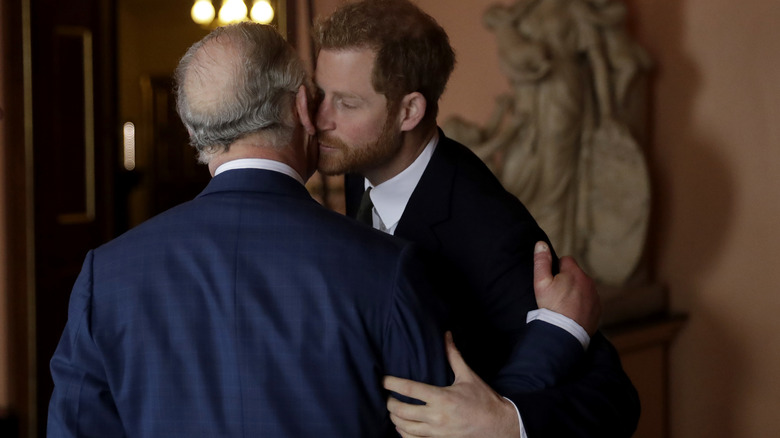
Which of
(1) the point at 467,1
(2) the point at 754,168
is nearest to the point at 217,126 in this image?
(2) the point at 754,168

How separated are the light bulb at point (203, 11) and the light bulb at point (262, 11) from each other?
273 mm

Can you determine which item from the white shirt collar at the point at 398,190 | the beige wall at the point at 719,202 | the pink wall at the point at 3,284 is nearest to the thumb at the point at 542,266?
the white shirt collar at the point at 398,190

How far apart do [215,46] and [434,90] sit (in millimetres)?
576

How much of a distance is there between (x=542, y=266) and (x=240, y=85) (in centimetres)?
66

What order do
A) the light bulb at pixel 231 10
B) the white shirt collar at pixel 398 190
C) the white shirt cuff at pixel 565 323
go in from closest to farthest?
the white shirt cuff at pixel 565 323 < the white shirt collar at pixel 398 190 < the light bulb at pixel 231 10

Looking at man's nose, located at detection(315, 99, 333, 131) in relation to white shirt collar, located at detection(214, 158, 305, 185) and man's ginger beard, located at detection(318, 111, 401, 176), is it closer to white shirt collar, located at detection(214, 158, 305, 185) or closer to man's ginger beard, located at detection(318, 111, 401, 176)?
man's ginger beard, located at detection(318, 111, 401, 176)

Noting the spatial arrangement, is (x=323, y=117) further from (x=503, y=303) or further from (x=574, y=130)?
(x=574, y=130)

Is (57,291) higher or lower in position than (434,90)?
lower

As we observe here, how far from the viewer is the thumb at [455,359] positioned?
145cm

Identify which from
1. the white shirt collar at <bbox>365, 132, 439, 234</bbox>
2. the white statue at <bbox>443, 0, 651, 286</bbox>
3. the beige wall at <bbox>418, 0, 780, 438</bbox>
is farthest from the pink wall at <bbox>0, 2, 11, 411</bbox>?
the white shirt collar at <bbox>365, 132, 439, 234</bbox>

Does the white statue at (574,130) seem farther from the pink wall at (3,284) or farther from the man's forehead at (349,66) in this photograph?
the man's forehead at (349,66)

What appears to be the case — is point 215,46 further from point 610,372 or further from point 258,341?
point 610,372

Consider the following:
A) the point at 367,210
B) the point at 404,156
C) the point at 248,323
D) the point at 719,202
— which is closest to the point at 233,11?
the point at 719,202

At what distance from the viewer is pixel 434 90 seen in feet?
6.17
